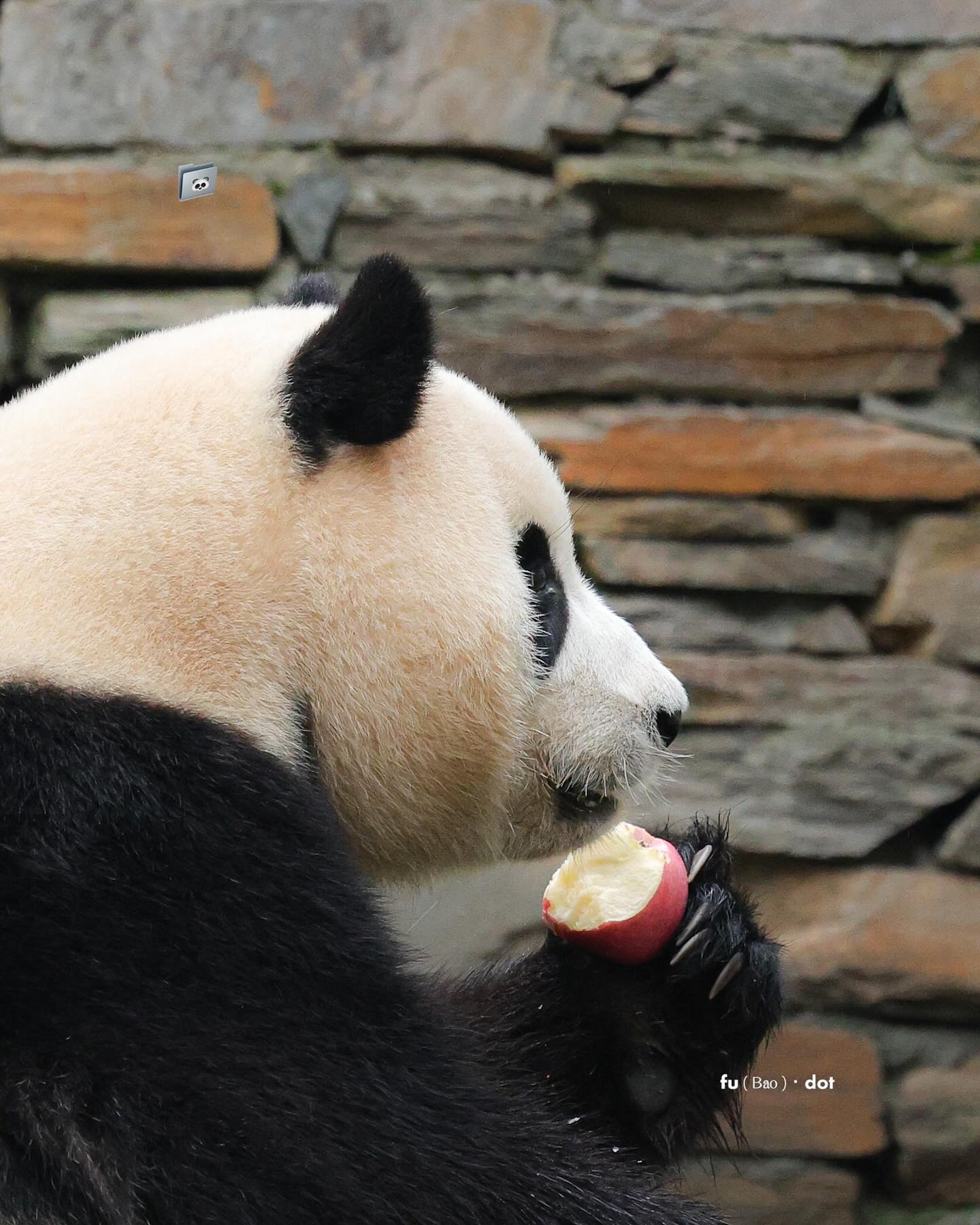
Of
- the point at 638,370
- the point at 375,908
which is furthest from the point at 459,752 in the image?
the point at 638,370

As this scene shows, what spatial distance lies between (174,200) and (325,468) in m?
1.40

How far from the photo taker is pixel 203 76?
2648mm

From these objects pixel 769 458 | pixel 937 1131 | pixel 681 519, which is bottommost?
pixel 937 1131

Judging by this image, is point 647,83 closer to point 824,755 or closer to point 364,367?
point 824,755

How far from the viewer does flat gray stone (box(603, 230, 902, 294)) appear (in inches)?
110

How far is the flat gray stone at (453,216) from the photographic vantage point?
2.72m

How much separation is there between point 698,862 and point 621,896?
0.56ft

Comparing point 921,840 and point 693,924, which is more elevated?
point 693,924

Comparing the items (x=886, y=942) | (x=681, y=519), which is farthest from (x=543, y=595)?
(x=886, y=942)

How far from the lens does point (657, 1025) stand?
1.88 metres

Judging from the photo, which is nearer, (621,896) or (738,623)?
(621,896)

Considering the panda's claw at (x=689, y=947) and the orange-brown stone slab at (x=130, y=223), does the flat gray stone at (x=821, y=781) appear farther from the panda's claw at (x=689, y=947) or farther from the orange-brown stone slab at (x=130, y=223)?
the orange-brown stone slab at (x=130, y=223)

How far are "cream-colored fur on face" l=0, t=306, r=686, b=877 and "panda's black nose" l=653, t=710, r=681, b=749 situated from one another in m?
0.01

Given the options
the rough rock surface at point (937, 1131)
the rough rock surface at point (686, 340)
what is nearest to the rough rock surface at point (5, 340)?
the rough rock surface at point (686, 340)
